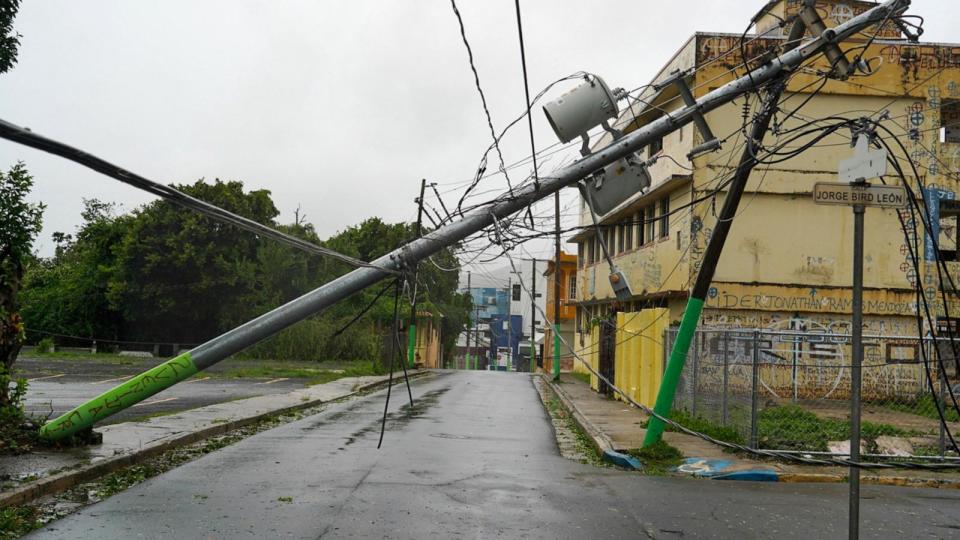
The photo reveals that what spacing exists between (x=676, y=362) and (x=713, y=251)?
171cm

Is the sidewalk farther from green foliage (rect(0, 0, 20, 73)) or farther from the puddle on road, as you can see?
green foliage (rect(0, 0, 20, 73))

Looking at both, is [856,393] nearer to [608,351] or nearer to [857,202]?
[857,202]

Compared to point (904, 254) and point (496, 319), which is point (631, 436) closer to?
point (904, 254)

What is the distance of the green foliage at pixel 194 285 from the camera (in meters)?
45.5

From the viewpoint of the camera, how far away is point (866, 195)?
6.63m

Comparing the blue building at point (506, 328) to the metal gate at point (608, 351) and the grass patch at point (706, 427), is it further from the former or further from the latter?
the grass patch at point (706, 427)

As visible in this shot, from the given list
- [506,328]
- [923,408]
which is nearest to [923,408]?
[923,408]

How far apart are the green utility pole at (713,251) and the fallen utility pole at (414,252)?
58 cm

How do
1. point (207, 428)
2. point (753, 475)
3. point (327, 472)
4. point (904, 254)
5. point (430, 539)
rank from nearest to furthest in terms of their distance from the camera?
1. point (430, 539)
2. point (327, 472)
3. point (753, 475)
4. point (207, 428)
5. point (904, 254)

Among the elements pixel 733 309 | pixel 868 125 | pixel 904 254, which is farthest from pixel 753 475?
pixel 904 254

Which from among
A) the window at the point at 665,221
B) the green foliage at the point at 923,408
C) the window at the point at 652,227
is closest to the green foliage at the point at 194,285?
the window at the point at 652,227

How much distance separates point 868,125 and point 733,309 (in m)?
17.4

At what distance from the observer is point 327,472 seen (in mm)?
10375

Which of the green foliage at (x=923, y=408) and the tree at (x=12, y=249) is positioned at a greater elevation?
the tree at (x=12, y=249)
